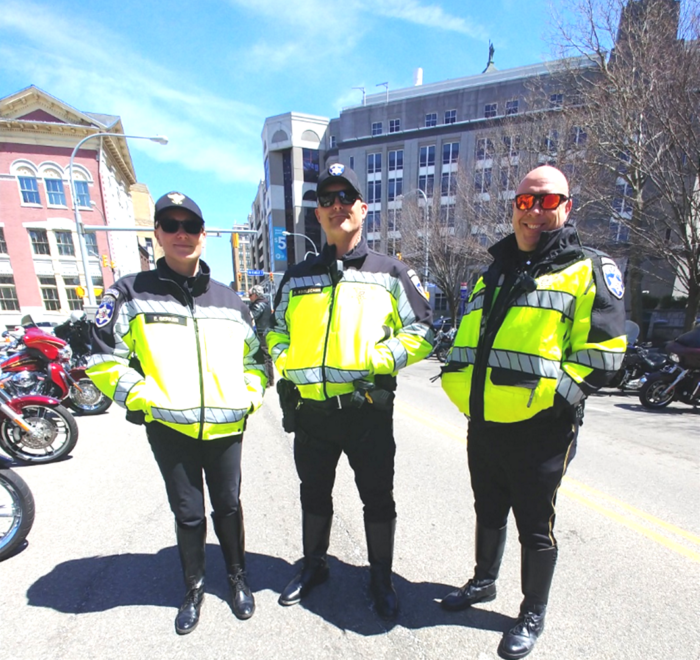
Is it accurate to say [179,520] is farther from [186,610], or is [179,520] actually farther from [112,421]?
[112,421]

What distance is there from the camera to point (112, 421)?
593cm

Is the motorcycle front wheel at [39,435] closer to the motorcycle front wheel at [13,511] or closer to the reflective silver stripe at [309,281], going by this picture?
the motorcycle front wheel at [13,511]

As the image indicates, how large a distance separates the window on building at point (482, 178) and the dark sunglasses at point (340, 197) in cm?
1728

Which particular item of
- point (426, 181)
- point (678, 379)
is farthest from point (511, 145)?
point (426, 181)

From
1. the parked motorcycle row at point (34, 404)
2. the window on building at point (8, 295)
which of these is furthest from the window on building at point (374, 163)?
the parked motorcycle row at point (34, 404)

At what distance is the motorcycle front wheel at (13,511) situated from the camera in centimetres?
257

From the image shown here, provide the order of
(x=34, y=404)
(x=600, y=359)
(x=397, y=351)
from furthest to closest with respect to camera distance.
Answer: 1. (x=34, y=404)
2. (x=397, y=351)
3. (x=600, y=359)

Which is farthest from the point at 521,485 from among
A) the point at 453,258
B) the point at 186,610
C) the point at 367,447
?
the point at 453,258

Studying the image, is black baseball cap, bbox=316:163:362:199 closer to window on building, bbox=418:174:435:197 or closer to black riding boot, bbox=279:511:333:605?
black riding boot, bbox=279:511:333:605

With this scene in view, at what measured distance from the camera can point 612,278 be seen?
1694mm

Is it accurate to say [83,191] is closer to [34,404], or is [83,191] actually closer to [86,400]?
[86,400]

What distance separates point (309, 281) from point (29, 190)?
3299cm

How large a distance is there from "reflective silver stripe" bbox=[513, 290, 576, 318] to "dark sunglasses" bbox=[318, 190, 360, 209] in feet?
3.46

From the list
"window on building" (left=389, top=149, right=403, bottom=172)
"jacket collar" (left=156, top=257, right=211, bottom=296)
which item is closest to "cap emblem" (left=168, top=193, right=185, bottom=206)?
"jacket collar" (left=156, top=257, right=211, bottom=296)
